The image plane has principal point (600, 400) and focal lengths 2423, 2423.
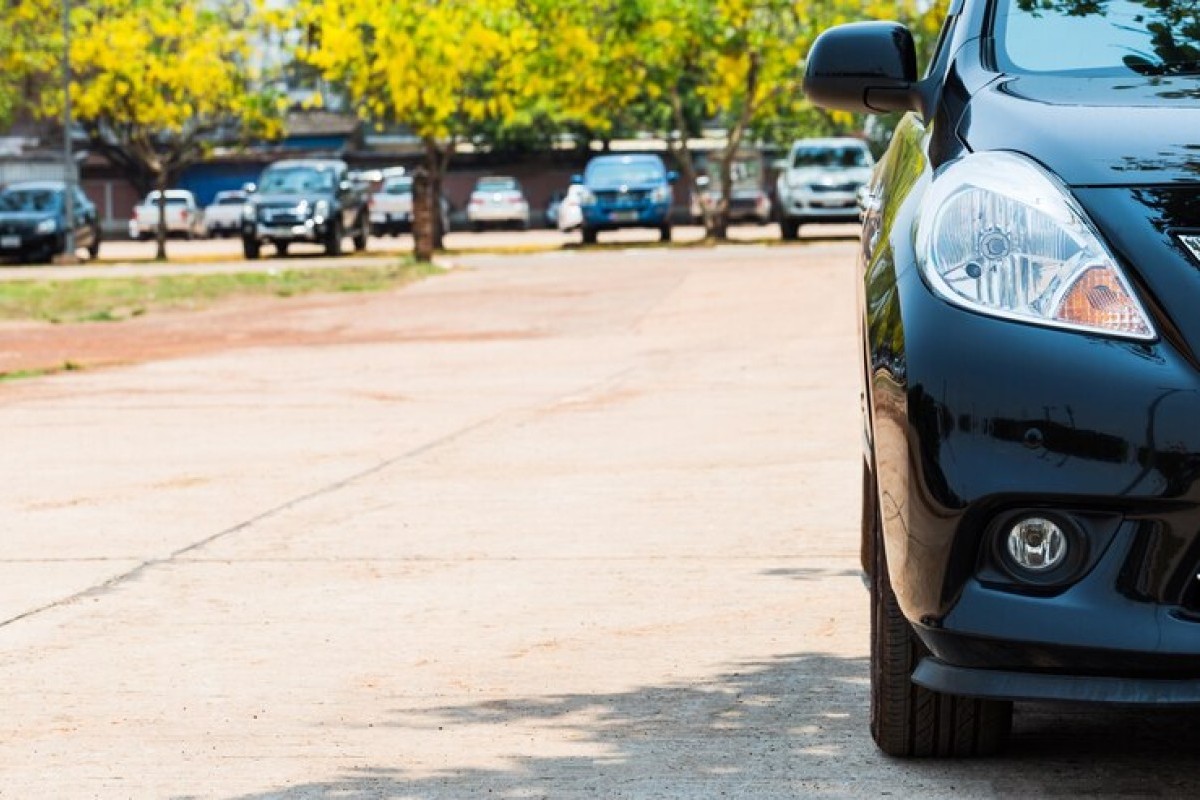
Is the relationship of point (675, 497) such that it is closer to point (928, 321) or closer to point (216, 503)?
point (216, 503)

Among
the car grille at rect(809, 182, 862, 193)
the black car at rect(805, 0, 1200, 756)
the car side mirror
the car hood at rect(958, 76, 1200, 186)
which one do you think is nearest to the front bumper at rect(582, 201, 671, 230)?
the car grille at rect(809, 182, 862, 193)

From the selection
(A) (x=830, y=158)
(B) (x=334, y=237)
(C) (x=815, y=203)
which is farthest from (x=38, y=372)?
(A) (x=830, y=158)

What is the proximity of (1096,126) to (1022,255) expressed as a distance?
34 centimetres

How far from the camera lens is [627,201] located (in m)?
45.7

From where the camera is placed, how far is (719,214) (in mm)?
44062

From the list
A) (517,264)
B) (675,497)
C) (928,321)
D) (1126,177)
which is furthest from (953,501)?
(517,264)

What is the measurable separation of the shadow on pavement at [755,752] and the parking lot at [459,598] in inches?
0.5

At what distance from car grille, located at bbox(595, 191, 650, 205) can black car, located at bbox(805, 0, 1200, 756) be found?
41.1m

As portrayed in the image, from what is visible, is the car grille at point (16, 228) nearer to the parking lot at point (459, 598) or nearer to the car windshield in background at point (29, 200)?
the car windshield in background at point (29, 200)

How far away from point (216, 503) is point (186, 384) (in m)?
5.95

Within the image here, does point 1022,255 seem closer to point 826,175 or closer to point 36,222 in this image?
point 826,175

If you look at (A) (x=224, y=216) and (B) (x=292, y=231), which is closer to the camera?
(B) (x=292, y=231)

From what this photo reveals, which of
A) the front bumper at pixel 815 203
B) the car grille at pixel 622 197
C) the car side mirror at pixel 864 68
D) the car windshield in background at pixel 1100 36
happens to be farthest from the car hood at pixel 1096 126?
the car grille at pixel 622 197

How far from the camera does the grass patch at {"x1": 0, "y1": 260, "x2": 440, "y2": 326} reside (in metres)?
24.7
